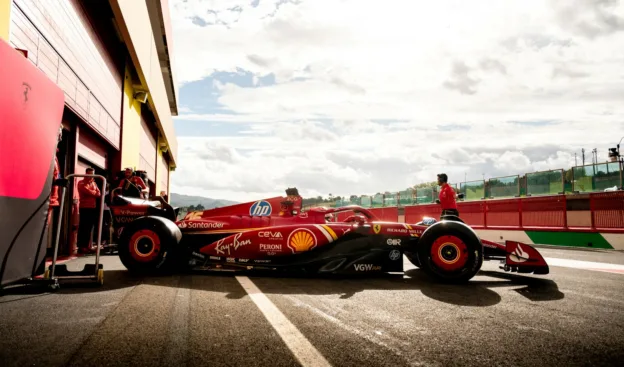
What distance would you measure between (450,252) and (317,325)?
293 cm

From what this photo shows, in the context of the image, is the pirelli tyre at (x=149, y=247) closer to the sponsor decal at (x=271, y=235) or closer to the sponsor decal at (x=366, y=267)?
the sponsor decal at (x=271, y=235)

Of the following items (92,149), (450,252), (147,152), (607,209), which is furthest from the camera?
(147,152)

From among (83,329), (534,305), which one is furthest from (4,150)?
(534,305)

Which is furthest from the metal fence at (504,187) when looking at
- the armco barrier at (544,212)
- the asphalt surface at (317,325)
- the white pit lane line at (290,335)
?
the white pit lane line at (290,335)

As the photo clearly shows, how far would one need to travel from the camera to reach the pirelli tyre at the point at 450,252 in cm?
532

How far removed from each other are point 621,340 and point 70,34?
1039 centimetres

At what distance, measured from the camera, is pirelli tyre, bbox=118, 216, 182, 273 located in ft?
19.0

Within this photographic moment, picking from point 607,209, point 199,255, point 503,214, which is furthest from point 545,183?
point 199,255

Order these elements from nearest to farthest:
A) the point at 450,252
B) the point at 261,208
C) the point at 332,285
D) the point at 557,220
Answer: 1. the point at 332,285
2. the point at 450,252
3. the point at 261,208
4. the point at 557,220

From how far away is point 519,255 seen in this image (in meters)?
5.66

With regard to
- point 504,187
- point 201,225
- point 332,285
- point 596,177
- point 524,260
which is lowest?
point 332,285

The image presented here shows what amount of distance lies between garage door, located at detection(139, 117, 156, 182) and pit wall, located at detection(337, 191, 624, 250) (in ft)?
48.8

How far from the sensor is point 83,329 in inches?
113

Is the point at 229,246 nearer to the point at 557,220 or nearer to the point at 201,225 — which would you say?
the point at 201,225
